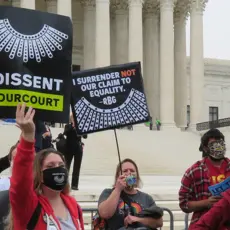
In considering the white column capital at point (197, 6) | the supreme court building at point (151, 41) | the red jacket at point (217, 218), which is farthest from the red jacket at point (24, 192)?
the white column capital at point (197, 6)

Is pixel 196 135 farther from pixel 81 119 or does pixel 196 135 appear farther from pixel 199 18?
pixel 81 119

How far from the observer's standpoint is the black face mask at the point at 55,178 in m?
4.62

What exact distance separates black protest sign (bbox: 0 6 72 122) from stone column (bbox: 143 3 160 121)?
4194 centimetres

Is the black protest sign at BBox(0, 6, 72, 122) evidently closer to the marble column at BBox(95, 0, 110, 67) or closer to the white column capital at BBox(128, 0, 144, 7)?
the marble column at BBox(95, 0, 110, 67)

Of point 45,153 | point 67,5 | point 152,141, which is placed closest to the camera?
point 45,153

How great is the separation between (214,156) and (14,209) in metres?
2.68

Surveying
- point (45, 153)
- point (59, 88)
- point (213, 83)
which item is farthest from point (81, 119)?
point (213, 83)

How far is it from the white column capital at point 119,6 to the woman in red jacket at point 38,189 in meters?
42.6

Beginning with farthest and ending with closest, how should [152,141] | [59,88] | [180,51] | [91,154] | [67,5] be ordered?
[180,51] → [67,5] → [152,141] → [91,154] → [59,88]

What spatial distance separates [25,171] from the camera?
14.7 ft

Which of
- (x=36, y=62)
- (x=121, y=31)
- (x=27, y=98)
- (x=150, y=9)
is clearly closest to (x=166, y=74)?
(x=121, y=31)

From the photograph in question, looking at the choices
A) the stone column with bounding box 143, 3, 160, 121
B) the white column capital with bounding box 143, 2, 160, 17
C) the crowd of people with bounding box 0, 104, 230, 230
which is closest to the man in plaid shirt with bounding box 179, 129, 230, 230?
the crowd of people with bounding box 0, 104, 230, 230

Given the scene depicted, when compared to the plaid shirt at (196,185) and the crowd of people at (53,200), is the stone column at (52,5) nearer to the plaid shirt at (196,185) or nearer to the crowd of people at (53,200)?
the plaid shirt at (196,185)

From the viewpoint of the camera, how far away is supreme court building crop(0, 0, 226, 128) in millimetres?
43188
